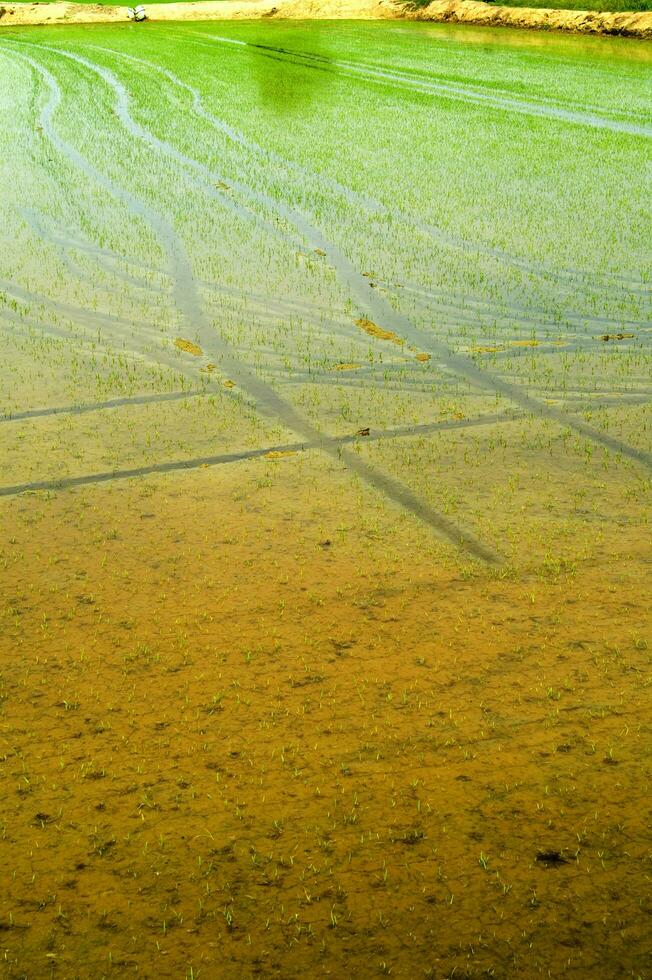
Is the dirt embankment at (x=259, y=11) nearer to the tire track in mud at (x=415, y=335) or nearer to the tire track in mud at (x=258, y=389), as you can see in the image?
the tire track in mud at (x=415, y=335)

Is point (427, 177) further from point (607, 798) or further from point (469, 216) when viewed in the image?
point (607, 798)

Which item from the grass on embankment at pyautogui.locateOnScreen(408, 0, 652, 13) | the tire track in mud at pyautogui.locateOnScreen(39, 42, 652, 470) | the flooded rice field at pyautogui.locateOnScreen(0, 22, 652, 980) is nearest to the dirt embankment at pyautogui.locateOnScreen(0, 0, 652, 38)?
the grass on embankment at pyautogui.locateOnScreen(408, 0, 652, 13)

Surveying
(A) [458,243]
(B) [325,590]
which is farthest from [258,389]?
(A) [458,243]

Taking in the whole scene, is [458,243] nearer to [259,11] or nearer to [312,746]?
[312,746]

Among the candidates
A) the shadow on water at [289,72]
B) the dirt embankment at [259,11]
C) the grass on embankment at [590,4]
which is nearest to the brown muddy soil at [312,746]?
the shadow on water at [289,72]

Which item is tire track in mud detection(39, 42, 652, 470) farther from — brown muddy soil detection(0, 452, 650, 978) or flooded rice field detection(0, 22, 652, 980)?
brown muddy soil detection(0, 452, 650, 978)

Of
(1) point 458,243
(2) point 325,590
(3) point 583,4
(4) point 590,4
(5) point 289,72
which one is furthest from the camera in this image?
(3) point 583,4
